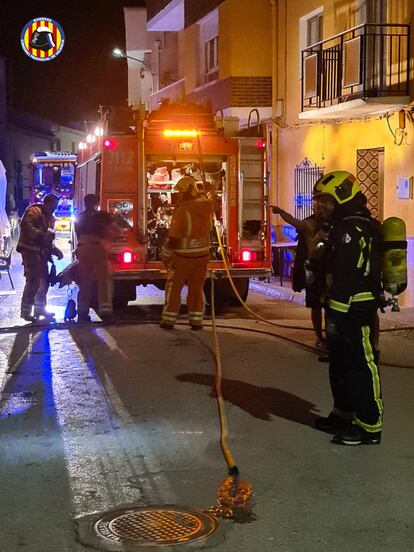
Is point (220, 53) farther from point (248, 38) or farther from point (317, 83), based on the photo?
point (317, 83)

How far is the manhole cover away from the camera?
4.36m

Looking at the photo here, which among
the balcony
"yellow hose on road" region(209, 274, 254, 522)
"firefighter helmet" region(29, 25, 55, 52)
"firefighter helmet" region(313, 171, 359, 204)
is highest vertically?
"firefighter helmet" region(29, 25, 55, 52)

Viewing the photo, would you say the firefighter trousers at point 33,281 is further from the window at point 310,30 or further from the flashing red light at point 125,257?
the window at point 310,30

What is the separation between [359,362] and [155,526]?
6.76 feet

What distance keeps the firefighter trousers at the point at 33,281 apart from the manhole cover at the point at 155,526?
755 cm

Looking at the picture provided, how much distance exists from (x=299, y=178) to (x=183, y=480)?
1457 cm

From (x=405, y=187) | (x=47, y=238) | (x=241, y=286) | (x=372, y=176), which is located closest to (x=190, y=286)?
(x=47, y=238)

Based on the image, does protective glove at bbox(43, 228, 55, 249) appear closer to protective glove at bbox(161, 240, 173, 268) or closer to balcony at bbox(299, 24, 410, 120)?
protective glove at bbox(161, 240, 173, 268)

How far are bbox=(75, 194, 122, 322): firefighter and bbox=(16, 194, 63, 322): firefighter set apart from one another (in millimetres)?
519

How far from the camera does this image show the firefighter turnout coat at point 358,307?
5.93 metres

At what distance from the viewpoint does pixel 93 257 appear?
11812mm

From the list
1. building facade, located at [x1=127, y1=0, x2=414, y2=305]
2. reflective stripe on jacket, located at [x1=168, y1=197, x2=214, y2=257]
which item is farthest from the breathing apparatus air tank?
building facade, located at [x1=127, y1=0, x2=414, y2=305]

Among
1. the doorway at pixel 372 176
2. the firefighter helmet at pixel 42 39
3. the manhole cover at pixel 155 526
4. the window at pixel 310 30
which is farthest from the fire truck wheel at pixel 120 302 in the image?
the firefighter helmet at pixel 42 39

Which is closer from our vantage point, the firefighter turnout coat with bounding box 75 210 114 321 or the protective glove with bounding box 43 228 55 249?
the firefighter turnout coat with bounding box 75 210 114 321
